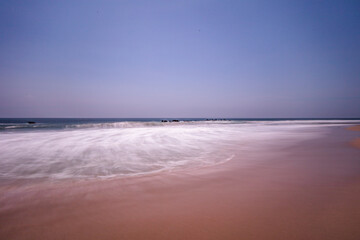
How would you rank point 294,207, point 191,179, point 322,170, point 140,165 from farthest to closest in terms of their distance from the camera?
point 140,165 → point 322,170 → point 191,179 → point 294,207

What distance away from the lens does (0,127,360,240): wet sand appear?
2.31 meters

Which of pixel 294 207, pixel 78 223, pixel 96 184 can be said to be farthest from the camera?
pixel 96 184

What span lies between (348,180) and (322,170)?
0.86 meters

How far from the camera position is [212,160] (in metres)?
6.40

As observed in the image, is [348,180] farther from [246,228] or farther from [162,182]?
[162,182]

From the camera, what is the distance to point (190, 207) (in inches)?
117

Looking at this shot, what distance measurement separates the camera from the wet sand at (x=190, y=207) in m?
2.31

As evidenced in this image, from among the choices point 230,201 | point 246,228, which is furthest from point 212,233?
point 230,201

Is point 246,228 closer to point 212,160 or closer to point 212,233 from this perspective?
point 212,233

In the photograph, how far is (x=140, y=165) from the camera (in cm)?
575

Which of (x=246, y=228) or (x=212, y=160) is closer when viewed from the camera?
(x=246, y=228)

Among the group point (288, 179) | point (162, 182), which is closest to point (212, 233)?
point (162, 182)

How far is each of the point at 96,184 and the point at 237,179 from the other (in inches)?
118

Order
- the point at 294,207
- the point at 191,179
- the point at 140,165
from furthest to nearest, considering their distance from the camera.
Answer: the point at 140,165
the point at 191,179
the point at 294,207
